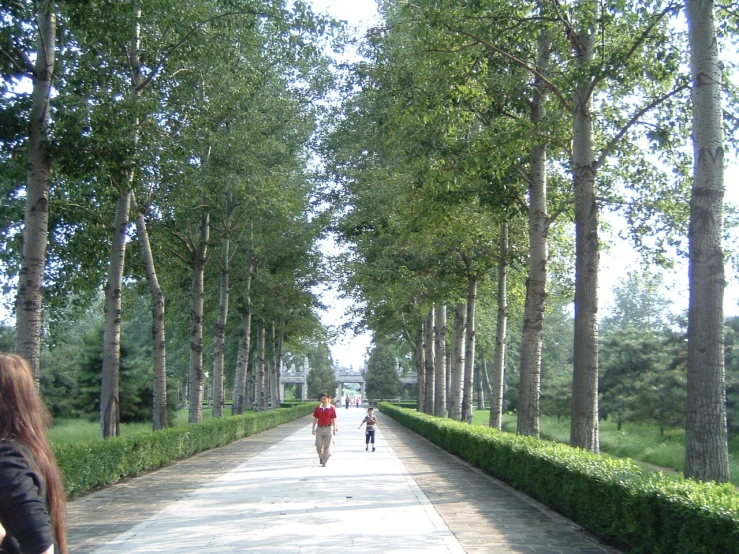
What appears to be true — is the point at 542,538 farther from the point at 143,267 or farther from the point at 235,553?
the point at 143,267

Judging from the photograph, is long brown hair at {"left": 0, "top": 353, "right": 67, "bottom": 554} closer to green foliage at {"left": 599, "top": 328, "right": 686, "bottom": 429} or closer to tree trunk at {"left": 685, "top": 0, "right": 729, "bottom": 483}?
tree trunk at {"left": 685, "top": 0, "right": 729, "bottom": 483}

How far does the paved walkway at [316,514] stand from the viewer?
841 cm

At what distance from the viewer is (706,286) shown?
8.45m

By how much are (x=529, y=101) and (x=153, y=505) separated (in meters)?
11.2

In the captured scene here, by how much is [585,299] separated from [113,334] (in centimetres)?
942

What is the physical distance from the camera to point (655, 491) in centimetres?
749

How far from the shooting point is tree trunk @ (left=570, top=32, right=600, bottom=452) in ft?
41.1

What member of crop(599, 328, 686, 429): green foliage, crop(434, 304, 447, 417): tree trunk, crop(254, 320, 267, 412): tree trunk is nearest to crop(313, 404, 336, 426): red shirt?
crop(434, 304, 447, 417): tree trunk

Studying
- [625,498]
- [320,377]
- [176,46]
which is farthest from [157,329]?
[320,377]

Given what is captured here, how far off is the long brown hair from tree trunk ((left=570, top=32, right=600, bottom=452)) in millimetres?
10693

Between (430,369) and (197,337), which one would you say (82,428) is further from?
(430,369)

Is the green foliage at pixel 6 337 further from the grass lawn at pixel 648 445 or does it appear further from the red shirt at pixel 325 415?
the grass lawn at pixel 648 445

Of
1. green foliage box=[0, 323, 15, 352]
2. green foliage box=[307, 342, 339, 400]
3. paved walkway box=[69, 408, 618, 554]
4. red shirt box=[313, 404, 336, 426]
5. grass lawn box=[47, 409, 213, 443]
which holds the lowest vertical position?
green foliage box=[307, 342, 339, 400]

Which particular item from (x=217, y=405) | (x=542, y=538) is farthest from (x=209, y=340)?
(x=542, y=538)
